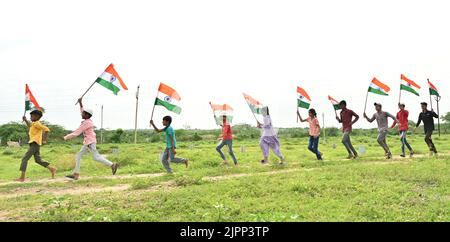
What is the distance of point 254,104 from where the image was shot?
45.9 ft

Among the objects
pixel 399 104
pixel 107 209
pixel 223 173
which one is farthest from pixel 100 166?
pixel 399 104

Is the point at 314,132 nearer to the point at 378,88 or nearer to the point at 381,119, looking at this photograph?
the point at 381,119

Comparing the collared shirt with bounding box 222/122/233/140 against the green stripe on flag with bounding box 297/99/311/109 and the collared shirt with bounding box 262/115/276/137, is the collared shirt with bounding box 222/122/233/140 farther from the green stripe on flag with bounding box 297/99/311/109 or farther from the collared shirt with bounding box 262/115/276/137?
the green stripe on flag with bounding box 297/99/311/109

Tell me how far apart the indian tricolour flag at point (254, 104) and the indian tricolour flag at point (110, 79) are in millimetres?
4239

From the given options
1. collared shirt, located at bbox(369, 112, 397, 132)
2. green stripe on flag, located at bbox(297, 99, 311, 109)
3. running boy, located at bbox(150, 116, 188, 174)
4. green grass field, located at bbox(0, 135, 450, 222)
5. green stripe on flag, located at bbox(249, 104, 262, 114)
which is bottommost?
green grass field, located at bbox(0, 135, 450, 222)

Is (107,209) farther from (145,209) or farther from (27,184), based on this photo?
(27,184)

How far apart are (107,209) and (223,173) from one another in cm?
495

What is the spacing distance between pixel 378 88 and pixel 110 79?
32.7ft

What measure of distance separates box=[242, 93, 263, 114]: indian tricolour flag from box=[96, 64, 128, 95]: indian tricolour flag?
167 inches

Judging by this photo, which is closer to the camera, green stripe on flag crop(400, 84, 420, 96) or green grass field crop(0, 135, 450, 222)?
green grass field crop(0, 135, 450, 222)

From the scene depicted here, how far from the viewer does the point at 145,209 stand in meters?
6.58

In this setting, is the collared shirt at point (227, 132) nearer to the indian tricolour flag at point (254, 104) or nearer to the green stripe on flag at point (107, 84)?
the indian tricolour flag at point (254, 104)

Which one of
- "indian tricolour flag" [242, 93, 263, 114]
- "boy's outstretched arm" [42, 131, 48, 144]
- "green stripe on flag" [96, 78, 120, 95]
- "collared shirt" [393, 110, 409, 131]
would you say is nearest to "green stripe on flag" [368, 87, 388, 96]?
"collared shirt" [393, 110, 409, 131]

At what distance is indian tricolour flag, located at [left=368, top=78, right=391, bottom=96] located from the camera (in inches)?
625
